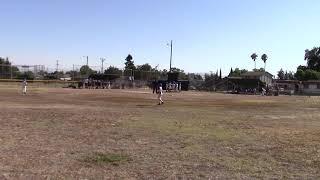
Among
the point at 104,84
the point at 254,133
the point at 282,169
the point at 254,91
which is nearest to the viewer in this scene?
the point at 282,169

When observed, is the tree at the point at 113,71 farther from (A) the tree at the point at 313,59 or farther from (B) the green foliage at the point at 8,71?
(A) the tree at the point at 313,59

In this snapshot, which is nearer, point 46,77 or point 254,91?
point 254,91

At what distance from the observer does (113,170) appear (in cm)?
1229

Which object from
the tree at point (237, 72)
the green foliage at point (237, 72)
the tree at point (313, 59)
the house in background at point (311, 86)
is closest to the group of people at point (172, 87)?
the house in background at point (311, 86)

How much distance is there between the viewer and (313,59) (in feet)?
584

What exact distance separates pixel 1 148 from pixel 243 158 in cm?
600

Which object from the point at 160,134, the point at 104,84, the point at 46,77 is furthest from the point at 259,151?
the point at 46,77

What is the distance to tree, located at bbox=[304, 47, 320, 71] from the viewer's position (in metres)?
176

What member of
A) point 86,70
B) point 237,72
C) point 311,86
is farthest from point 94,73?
point 237,72

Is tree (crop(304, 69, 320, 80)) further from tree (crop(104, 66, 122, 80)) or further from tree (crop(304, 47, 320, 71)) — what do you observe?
tree (crop(104, 66, 122, 80))

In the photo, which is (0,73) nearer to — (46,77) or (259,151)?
(46,77)

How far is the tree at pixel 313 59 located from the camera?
576ft

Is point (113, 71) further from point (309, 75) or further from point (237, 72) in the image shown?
point (237, 72)

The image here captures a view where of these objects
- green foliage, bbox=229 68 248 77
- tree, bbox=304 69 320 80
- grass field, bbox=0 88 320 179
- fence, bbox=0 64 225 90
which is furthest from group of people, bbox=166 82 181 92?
green foliage, bbox=229 68 248 77
